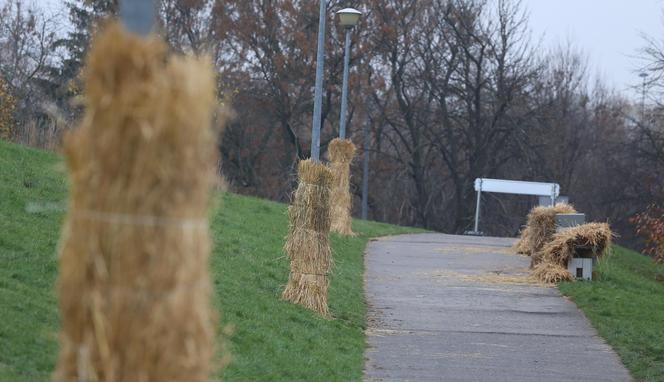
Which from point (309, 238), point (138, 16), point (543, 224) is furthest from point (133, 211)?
point (543, 224)

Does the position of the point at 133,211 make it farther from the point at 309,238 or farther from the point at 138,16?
the point at 309,238

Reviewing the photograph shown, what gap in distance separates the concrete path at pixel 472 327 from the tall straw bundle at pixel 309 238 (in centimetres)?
88


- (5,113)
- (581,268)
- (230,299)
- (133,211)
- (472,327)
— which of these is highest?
(5,113)

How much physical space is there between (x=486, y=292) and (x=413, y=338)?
5004 millimetres

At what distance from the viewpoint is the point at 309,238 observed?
13.3 m

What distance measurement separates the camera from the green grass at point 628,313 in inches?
470

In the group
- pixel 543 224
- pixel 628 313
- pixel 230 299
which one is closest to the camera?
pixel 230 299

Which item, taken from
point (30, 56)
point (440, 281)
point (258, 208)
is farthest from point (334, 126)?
point (440, 281)

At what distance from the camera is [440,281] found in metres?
18.9

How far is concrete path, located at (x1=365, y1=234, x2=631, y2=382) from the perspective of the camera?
11086mm

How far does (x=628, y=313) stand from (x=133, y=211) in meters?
12.6

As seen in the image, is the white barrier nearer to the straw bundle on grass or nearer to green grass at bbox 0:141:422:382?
the straw bundle on grass

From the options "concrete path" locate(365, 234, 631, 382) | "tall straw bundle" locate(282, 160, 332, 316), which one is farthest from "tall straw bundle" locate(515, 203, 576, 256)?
"tall straw bundle" locate(282, 160, 332, 316)

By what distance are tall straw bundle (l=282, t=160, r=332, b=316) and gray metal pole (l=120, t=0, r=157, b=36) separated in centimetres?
868
